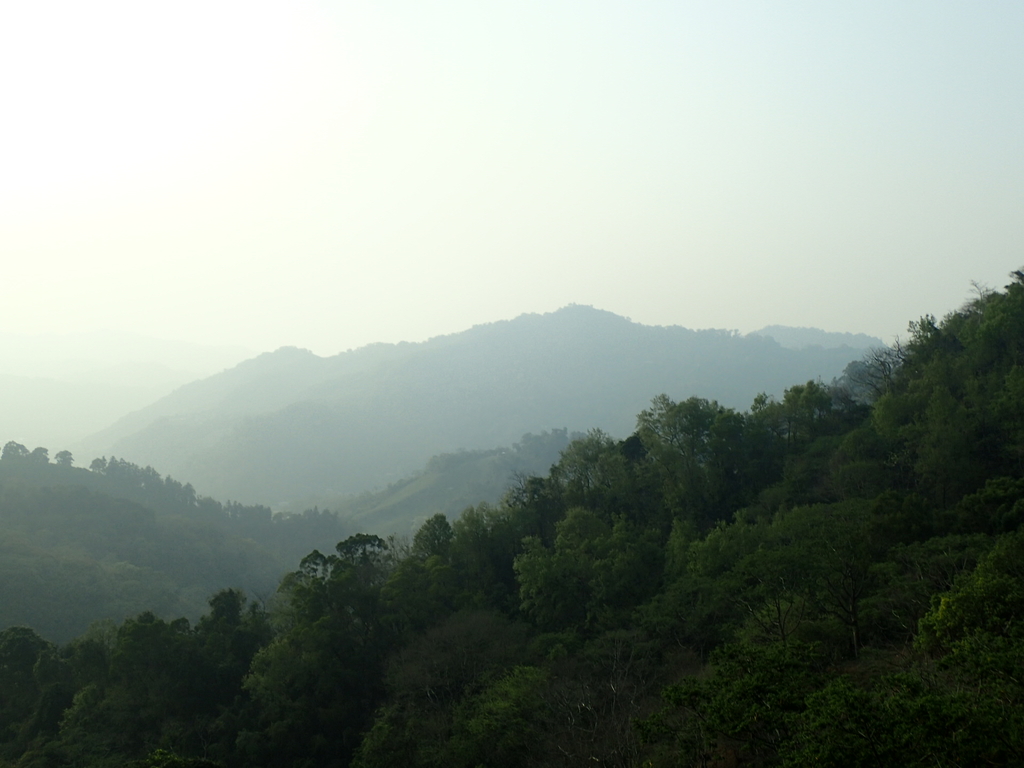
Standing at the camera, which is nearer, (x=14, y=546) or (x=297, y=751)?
(x=297, y=751)

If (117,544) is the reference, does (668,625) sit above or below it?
below

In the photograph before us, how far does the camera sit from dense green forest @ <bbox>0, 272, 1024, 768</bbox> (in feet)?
55.3

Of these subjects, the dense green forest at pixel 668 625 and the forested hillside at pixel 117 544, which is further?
the forested hillside at pixel 117 544

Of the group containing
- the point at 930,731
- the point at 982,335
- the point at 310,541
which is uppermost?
the point at 982,335

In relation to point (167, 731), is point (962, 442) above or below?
above

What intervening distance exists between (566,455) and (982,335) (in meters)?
32.7

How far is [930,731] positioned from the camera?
12.9 meters

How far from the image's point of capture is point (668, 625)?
34625 mm

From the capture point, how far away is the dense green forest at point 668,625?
16.9m

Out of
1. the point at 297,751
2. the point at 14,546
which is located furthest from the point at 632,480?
the point at 14,546

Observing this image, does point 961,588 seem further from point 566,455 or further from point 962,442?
point 566,455

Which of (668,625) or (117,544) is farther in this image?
(117,544)

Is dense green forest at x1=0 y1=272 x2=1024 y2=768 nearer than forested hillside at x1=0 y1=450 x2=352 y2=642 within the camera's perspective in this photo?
Yes

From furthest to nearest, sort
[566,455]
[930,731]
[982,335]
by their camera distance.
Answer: [566,455]
[982,335]
[930,731]
